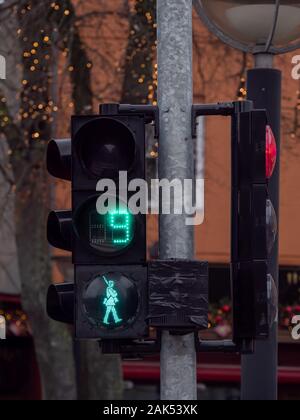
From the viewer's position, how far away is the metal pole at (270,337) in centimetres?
627

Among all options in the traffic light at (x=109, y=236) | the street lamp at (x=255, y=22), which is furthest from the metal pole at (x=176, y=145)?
the street lamp at (x=255, y=22)

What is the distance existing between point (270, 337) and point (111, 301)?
1.07 meters

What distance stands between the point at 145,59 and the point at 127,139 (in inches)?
413

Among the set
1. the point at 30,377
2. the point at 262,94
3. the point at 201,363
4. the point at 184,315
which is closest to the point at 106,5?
the point at 201,363

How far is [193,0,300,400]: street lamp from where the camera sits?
6.28m

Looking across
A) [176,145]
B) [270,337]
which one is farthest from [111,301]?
[270,337]

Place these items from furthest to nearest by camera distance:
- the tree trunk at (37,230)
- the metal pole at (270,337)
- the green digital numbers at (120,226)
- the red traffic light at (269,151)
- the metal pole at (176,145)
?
the tree trunk at (37,230)
the metal pole at (270,337)
the metal pole at (176,145)
the red traffic light at (269,151)
the green digital numbers at (120,226)

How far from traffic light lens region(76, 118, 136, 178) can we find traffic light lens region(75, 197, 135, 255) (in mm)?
146

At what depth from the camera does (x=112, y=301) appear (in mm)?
5504

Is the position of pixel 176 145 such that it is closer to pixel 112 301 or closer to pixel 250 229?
pixel 250 229

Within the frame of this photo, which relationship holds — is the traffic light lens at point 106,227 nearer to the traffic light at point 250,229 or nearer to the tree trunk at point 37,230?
the traffic light at point 250,229

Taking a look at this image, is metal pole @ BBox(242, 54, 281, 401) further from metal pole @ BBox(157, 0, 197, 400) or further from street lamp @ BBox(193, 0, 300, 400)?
metal pole @ BBox(157, 0, 197, 400)

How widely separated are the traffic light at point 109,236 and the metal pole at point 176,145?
270 mm

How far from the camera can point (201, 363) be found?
20.2 meters
